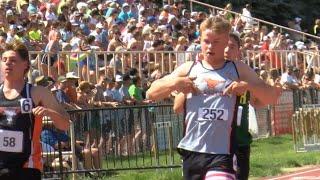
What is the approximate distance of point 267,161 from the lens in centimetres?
1805

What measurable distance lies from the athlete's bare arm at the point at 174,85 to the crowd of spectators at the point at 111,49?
7.34 m

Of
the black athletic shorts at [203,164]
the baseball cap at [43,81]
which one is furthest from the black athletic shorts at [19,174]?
the baseball cap at [43,81]

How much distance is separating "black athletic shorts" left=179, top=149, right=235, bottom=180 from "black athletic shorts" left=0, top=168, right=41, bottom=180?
1.27m

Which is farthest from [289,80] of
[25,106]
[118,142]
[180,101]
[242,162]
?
[25,106]

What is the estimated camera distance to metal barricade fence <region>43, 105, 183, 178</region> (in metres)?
14.9

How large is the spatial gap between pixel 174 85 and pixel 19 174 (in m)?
1.48

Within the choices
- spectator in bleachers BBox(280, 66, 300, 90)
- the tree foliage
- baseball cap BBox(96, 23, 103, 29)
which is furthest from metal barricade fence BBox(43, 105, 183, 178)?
the tree foliage

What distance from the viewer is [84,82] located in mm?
17719

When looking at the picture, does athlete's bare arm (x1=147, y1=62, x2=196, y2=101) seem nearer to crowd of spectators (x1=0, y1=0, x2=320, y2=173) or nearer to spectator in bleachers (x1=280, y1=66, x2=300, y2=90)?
crowd of spectators (x1=0, y1=0, x2=320, y2=173)

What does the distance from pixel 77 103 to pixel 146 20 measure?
8.99 metres

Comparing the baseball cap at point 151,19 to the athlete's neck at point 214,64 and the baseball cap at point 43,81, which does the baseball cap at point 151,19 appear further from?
the athlete's neck at point 214,64

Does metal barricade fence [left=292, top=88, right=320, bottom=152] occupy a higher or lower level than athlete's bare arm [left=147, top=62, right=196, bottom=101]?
lower

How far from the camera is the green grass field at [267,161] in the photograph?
15328 millimetres

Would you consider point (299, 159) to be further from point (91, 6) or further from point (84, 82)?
point (91, 6)
